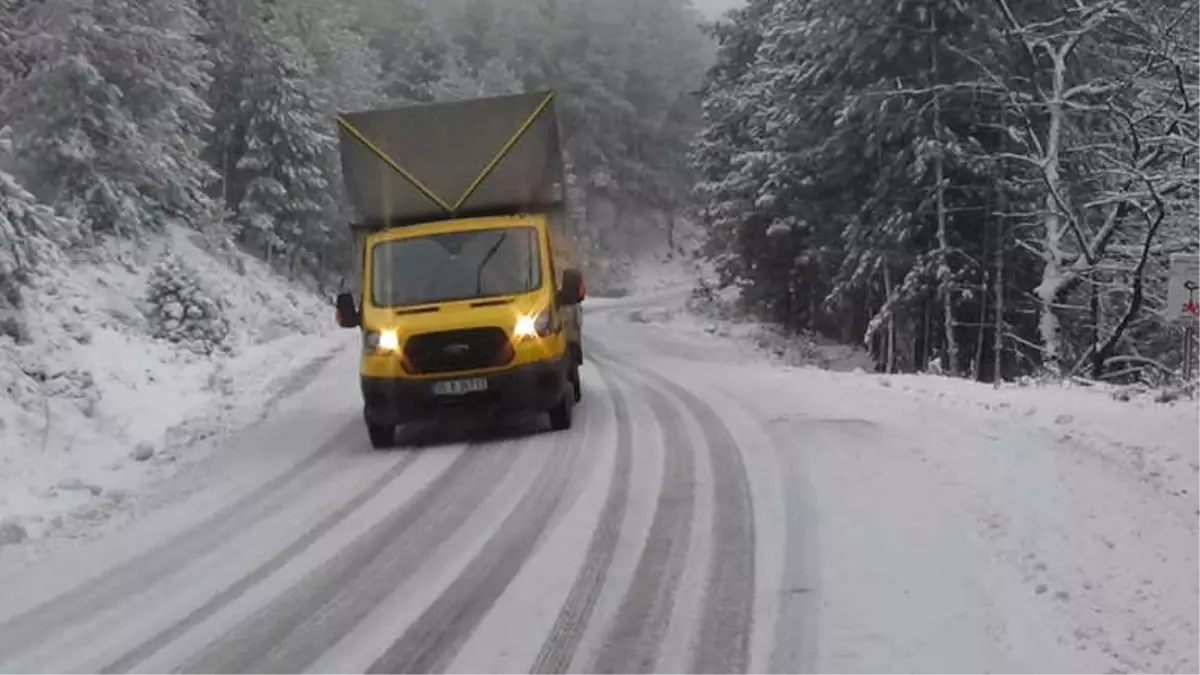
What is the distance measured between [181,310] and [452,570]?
17.3 meters

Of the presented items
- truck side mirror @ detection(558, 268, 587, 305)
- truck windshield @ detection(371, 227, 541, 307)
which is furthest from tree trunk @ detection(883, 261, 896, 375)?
truck windshield @ detection(371, 227, 541, 307)

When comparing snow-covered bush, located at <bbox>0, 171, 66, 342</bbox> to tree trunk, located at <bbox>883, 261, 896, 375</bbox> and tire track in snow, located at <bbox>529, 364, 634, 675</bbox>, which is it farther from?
tree trunk, located at <bbox>883, 261, 896, 375</bbox>

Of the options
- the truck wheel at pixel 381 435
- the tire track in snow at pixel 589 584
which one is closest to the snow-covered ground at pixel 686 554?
the tire track in snow at pixel 589 584

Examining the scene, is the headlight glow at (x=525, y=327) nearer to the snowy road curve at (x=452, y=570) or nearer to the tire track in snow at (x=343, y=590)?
the snowy road curve at (x=452, y=570)

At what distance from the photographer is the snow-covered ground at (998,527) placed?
17.6 ft

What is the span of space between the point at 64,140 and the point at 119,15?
130 inches

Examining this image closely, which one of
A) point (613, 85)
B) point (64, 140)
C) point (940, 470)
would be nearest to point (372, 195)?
point (940, 470)

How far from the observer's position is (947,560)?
661cm

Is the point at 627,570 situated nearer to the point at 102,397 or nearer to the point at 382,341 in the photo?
the point at 382,341

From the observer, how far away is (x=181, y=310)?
22859 millimetres

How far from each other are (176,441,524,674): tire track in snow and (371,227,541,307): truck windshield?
108 inches

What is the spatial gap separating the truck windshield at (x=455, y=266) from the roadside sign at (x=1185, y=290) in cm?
691

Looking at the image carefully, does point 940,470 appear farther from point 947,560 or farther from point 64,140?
point 64,140

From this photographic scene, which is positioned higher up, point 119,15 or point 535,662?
point 119,15
